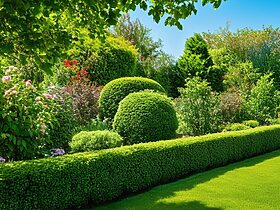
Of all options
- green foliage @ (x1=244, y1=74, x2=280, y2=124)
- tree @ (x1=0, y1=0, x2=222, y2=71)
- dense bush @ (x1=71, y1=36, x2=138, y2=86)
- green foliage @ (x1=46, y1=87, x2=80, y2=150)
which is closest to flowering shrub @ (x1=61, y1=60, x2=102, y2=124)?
green foliage @ (x1=46, y1=87, x2=80, y2=150)

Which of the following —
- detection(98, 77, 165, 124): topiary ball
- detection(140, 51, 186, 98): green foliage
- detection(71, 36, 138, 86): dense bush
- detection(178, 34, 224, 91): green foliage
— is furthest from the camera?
detection(178, 34, 224, 91): green foliage

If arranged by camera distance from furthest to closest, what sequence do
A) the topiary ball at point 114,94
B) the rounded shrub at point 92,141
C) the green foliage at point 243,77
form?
the green foliage at point 243,77, the topiary ball at point 114,94, the rounded shrub at point 92,141

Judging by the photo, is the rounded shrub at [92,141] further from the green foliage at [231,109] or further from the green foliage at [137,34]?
the green foliage at [137,34]

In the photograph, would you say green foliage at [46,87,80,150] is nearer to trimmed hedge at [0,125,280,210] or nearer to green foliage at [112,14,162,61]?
trimmed hedge at [0,125,280,210]

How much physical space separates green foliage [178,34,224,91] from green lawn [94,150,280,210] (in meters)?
14.8

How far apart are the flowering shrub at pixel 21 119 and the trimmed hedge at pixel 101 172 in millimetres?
968

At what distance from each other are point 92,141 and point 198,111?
18.9 ft

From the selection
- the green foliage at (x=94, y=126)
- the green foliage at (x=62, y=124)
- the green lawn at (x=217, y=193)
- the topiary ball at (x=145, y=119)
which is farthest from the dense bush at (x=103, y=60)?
the green lawn at (x=217, y=193)

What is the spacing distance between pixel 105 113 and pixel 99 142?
118 inches

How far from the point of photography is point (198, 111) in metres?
13.2

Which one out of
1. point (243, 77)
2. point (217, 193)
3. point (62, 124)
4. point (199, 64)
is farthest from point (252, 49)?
point (217, 193)

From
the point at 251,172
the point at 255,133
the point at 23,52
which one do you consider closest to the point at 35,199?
the point at 23,52

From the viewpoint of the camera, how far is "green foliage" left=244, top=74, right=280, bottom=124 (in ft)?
53.5

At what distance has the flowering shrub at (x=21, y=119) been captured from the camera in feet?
21.7
